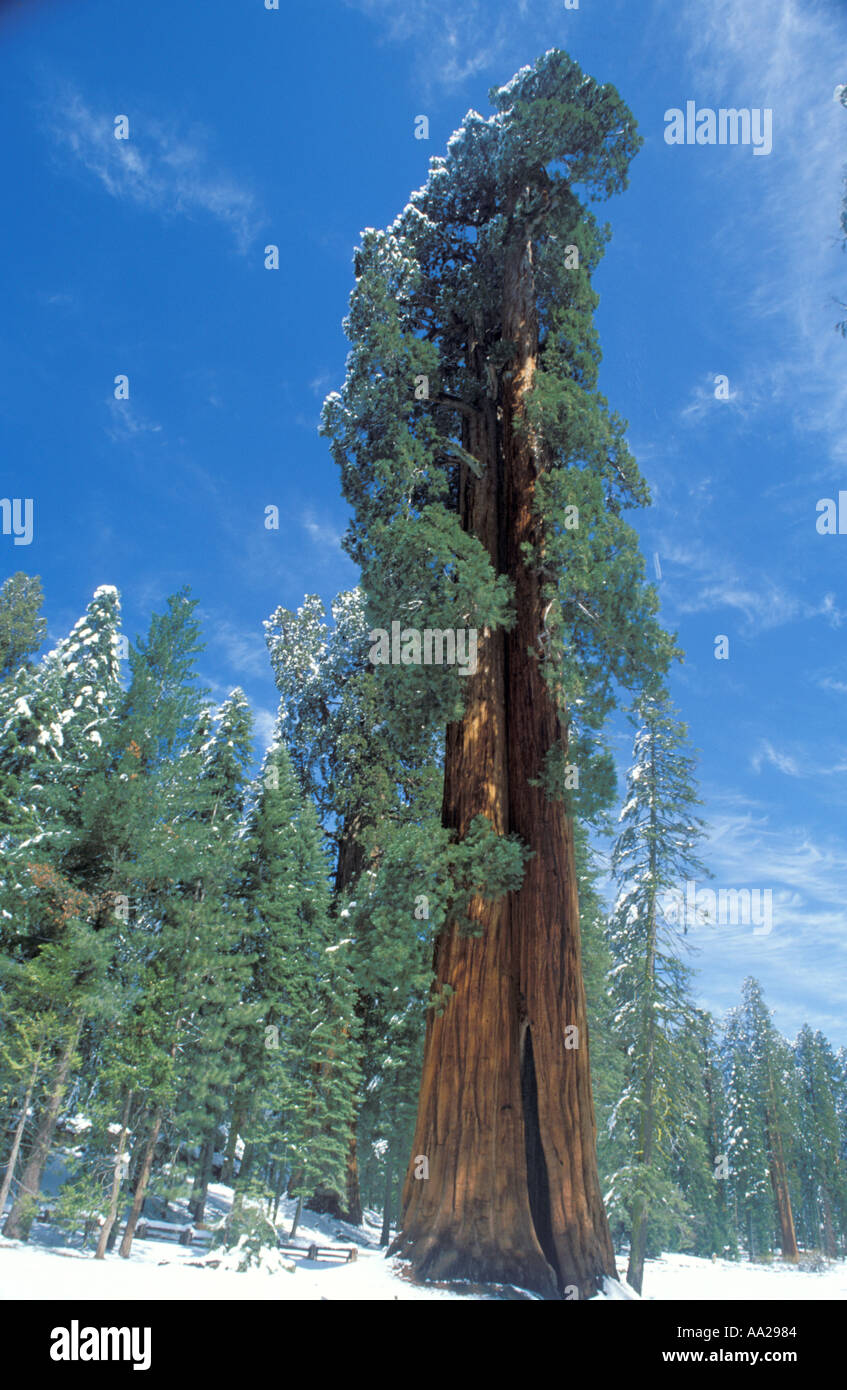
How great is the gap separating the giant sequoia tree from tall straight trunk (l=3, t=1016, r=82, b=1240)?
4.79 meters

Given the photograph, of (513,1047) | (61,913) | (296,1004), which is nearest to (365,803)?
(296,1004)

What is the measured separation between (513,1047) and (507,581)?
→ 4.95m

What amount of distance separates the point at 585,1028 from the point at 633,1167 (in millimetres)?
7697

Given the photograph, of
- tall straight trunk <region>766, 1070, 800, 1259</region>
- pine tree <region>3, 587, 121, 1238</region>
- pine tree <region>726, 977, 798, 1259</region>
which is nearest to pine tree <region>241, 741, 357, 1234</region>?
pine tree <region>3, 587, 121, 1238</region>

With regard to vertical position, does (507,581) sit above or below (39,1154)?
above

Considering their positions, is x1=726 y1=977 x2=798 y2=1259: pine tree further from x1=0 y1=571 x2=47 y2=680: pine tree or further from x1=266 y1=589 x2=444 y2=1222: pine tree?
x1=0 y1=571 x2=47 y2=680: pine tree

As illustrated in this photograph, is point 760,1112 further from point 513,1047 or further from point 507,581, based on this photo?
point 507,581

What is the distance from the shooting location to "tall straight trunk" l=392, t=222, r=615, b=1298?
590 cm

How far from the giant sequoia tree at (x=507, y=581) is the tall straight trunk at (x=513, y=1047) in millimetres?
21

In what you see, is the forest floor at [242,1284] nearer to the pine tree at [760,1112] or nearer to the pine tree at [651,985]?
the pine tree at [651,985]

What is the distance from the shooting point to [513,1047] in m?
6.69

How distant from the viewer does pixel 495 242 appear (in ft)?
32.9
